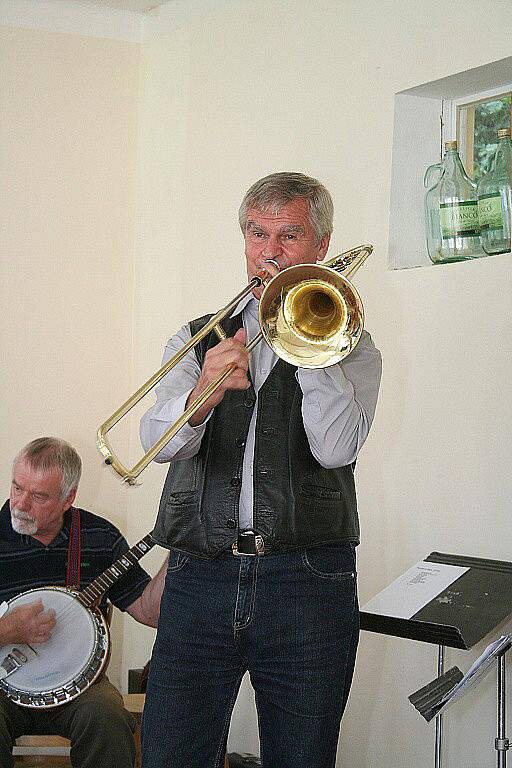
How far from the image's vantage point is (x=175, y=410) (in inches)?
68.1

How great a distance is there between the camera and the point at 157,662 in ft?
5.80

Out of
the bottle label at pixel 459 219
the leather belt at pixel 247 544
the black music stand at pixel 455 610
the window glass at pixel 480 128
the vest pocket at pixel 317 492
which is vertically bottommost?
the black music stand at pixel 455 610

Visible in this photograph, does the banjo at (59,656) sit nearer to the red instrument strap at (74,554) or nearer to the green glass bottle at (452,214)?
the red instrument strap at (74,554)

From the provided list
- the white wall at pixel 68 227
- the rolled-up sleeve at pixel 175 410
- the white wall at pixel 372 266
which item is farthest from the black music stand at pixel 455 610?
the white wall at pixel 68 227

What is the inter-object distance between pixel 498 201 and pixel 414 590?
1031mm

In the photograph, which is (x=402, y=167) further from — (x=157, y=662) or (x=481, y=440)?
(x=157, y=662)

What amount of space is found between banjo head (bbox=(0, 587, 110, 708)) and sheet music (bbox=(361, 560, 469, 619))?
87cm

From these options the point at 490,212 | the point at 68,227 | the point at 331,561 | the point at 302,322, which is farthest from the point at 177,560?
the point at 68,227

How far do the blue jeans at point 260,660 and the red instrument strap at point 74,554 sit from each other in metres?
1.25

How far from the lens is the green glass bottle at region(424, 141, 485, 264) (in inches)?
110

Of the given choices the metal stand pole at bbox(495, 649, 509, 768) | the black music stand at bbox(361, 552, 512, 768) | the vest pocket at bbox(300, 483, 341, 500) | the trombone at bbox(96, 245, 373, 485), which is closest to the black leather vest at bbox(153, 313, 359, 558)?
the vest pocket at bbox(300, 483, 341, 500)

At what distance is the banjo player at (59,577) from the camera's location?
8.94 ft

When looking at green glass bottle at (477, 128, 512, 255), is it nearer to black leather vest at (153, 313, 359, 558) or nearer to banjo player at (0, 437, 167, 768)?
black leather vest at (153, 313, 359, 558)

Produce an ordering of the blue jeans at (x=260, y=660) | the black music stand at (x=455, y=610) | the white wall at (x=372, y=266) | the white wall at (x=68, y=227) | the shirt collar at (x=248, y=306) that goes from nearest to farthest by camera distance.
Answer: the blue jeans at (x=260, y=660)
the shirt collar at (x=248, y=306)
the black music stand at (x=455, y=610)
the white wall at (x=372, y=266)
the white wall at (x=68, y=227)
